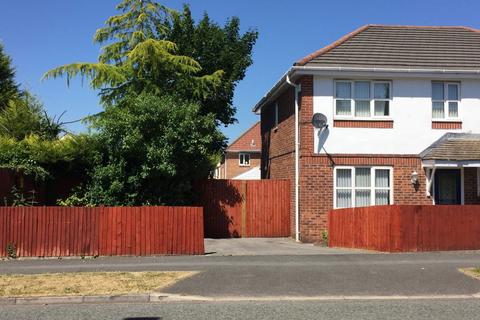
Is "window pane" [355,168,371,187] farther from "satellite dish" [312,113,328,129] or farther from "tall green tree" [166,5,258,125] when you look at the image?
"tall green tree" [166,5,258,125]

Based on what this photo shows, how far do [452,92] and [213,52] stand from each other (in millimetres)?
10355

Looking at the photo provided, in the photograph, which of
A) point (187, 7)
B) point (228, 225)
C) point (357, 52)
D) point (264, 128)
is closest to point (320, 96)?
point (357, 52)

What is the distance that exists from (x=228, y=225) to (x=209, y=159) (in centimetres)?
250

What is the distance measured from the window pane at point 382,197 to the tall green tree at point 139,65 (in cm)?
736

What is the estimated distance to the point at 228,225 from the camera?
800 inches

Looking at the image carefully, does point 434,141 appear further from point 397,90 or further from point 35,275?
point 35,275

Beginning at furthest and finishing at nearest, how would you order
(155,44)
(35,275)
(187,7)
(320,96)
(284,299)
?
(187,7) → (155,44) → (320,96) → (35,275) → (284,299)

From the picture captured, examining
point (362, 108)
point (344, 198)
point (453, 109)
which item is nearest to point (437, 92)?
point (453, 109)

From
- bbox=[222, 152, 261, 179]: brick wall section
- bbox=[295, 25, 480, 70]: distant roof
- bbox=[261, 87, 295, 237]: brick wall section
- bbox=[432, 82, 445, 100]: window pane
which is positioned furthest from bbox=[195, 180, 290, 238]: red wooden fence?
bbox=[222, 152, 261, 179]: brick wall section

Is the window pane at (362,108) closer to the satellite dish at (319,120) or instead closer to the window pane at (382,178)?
the satellite dish at (319,120)

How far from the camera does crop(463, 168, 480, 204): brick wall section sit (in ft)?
62.0

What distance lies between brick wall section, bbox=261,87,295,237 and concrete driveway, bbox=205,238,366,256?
1529mm

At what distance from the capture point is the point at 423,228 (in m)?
14.7

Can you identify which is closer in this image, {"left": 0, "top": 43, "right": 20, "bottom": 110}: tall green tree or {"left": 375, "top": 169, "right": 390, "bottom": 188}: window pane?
{"left": 375, "top": 169, "right": 390, "bottom": 188}: window pane
